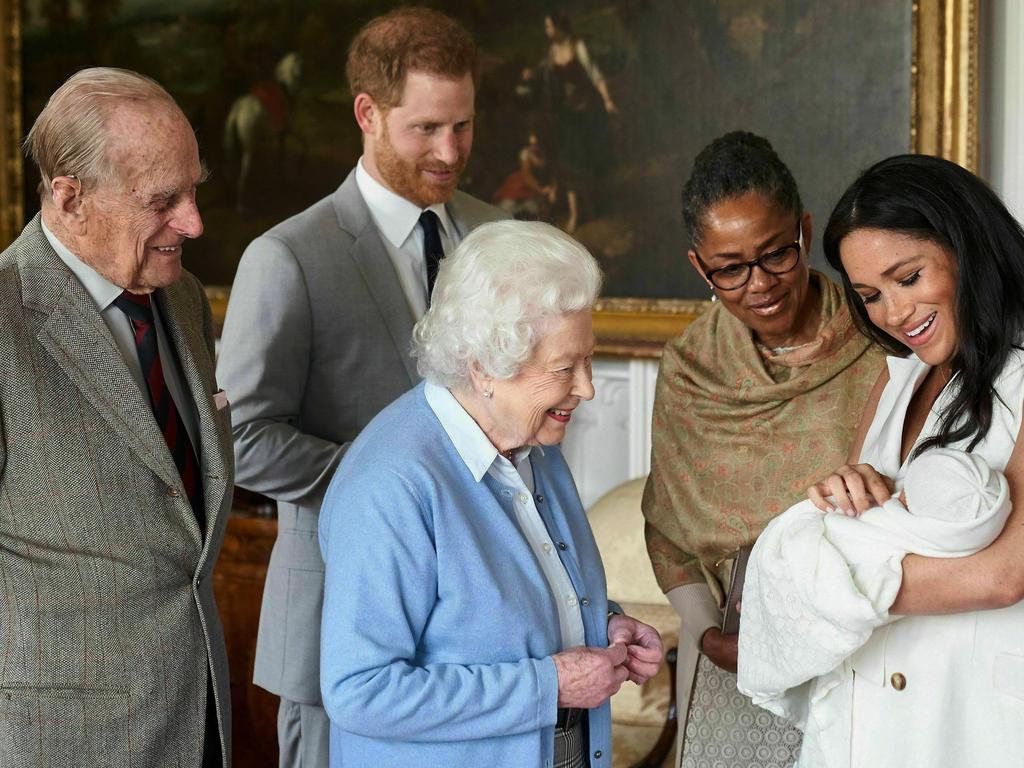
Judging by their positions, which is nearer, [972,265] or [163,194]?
[972,265]

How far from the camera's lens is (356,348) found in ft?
10.5

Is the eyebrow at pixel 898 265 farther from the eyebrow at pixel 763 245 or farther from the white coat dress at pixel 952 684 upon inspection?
the eyebrow at pixel 763 245

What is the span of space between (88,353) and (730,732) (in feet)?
5.75

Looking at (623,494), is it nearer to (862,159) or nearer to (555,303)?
(862,159)

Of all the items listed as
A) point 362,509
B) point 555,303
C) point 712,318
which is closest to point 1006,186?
point 712,318

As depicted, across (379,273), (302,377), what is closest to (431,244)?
(379,273)

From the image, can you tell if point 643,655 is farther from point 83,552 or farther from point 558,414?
point 83,552

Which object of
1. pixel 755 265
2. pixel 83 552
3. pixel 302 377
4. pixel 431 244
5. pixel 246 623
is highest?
pixel 431 244

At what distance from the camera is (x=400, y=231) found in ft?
11.2

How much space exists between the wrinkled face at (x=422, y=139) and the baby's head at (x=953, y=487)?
1794 mm

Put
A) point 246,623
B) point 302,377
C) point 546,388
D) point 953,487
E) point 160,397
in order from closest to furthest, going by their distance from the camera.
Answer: point 953,487, point 546,388, point 160,397, point 302,377, point 246,623

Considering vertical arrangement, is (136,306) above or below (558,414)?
above

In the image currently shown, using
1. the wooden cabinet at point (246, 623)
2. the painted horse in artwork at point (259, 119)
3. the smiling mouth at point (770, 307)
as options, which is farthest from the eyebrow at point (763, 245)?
the painted horse in artwork at point (259, 119)

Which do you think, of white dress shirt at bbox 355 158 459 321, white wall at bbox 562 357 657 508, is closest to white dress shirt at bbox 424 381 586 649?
white dress shirt at bbox 355 158 459 321
